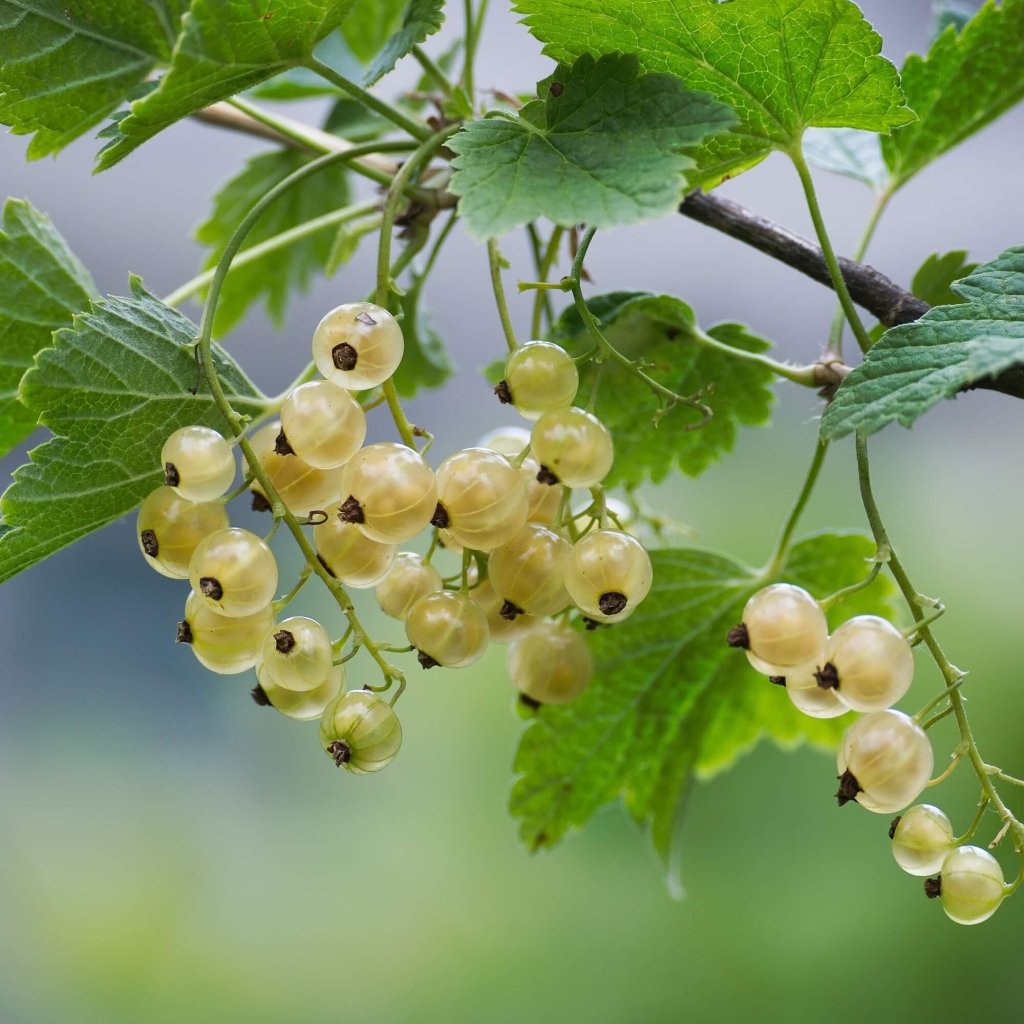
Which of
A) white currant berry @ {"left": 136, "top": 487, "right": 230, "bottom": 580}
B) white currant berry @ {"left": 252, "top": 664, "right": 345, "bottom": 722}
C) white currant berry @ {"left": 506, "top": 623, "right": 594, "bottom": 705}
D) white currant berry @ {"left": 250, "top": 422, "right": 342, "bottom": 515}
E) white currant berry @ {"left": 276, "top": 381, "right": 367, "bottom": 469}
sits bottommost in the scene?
white currant berry @ {"left": 506, "top": 623, "right": 594, "bottom": 705}

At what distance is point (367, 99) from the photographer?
1.54ft

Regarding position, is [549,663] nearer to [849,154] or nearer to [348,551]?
[348,551]

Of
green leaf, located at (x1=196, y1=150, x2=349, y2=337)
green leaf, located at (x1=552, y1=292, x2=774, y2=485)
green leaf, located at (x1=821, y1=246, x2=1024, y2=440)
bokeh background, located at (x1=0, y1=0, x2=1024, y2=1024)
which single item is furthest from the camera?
bokeh background, located at (x1=0, y1=0, x2=1024, y2=1024)

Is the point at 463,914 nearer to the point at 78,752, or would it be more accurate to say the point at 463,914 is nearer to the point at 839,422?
the point at 78,752

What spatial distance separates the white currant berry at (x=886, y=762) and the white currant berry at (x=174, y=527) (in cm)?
23

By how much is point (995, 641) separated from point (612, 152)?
4.80 feet

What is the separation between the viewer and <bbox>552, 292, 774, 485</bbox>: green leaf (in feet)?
1.75

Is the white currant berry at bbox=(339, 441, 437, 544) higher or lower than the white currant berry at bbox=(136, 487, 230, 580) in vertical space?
higher

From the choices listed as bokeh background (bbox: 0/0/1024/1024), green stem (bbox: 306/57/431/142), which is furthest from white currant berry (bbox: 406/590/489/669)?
bokeh background (bbox: 0/0/1024/1024)

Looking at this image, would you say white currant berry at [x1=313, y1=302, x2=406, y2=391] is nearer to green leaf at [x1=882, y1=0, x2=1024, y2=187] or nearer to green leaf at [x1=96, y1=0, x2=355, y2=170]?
green leaf at [x1=96, y1=0, x2=355, y2=170]

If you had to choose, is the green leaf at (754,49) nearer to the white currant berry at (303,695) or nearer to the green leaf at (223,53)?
the green leaf at (223,53)

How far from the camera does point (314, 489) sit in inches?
15.6

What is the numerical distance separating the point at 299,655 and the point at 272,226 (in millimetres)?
491

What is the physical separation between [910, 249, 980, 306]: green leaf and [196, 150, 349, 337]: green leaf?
0.39 m
